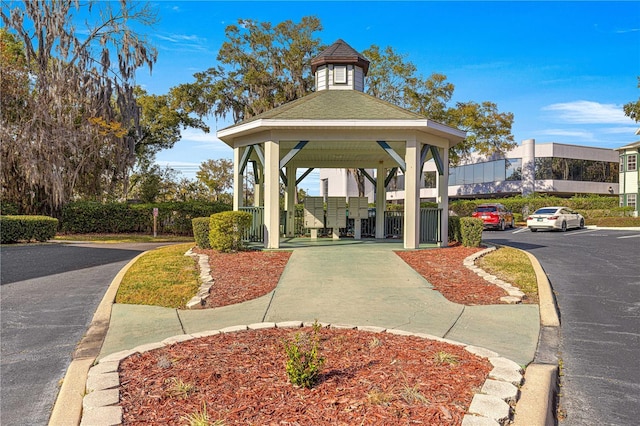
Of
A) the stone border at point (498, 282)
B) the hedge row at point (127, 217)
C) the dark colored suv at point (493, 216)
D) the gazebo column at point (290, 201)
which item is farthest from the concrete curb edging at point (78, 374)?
the dark colored suv at point (493, 216)

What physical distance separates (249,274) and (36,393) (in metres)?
5.10

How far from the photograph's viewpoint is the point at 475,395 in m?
3.31

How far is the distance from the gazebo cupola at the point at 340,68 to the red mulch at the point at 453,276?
7326 millimetres

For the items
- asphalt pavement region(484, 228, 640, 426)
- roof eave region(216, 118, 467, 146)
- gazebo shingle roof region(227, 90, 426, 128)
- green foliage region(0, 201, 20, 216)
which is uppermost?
gazebo shingle roof region(227, 90, 426, 128)

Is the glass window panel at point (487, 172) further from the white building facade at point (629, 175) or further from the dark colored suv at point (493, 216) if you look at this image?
the dark colored suv at point (493, 216)

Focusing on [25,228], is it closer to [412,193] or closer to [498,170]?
[412,193]

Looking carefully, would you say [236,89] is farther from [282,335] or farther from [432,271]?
[282,335]

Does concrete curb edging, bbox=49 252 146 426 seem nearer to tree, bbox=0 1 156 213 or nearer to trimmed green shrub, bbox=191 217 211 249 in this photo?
trimmed green shrub, bbox=191 217 211 249

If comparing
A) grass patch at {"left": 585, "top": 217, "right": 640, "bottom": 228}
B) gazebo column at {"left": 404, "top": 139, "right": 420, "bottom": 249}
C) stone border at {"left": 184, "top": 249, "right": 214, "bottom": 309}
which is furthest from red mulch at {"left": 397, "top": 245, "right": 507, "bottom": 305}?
grass patch at {"left": 585, "top": 217, "right": 640, "bottom": 228}

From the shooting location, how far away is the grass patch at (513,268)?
793cm

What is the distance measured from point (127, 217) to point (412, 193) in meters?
17.0

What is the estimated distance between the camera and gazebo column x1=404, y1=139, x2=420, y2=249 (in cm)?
1282

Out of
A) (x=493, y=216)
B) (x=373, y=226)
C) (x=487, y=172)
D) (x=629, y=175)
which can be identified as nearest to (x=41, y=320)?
(x=373, y=226)

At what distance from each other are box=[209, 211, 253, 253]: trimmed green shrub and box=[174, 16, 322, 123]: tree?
17852 mm
